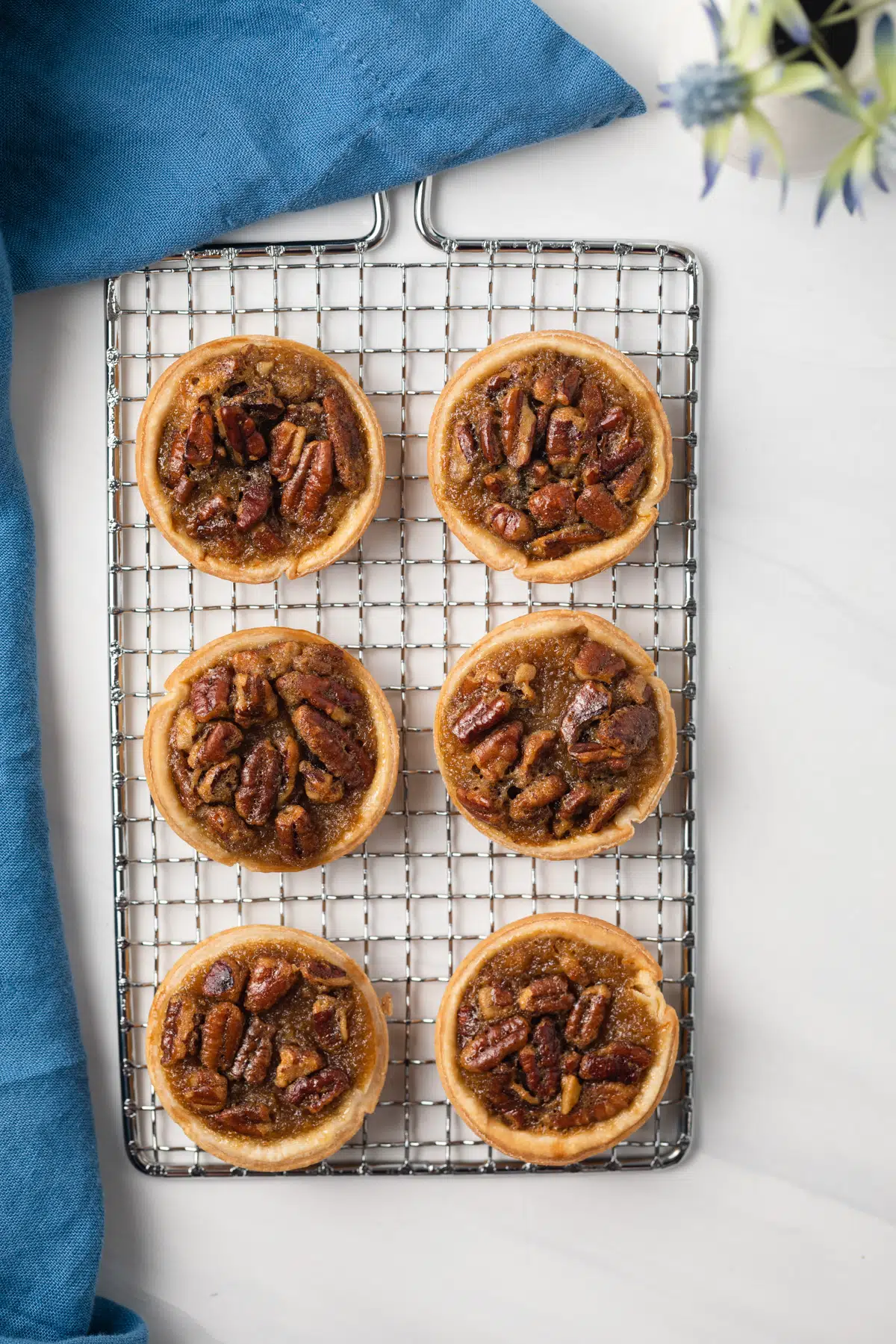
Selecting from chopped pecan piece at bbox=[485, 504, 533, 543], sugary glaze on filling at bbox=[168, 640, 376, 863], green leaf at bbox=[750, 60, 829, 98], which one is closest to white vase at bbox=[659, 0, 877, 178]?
green leaf at bbox=[750, 60, 829, 98]

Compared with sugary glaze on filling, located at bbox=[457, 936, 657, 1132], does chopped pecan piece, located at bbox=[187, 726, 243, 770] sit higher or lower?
higher

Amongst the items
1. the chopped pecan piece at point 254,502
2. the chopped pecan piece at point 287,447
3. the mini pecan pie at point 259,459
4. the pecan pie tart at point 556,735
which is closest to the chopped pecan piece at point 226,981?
the pecan pie tart at point 556,735

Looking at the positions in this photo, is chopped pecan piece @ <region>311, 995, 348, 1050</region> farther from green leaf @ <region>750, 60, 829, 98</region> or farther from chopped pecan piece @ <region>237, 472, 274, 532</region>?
green leaf @ <region>750, 60, 829, 98</region>

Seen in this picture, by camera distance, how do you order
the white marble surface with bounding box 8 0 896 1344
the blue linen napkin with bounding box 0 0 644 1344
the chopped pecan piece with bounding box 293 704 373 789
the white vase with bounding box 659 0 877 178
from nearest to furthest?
1. the white vase with bounding box 659 0 877 178
2. the chopped pecan piece with bounding box 293 704 373 789
3. the blue linen napkin with bounding box 0 0 644 1344
4. the white marble surface with bounding box 8 0 896 1344

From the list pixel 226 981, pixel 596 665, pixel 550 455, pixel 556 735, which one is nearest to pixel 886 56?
pixel 550 455

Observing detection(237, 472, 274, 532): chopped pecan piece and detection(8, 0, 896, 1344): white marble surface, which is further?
detection(8, 0, 896, 1344): white marble surface

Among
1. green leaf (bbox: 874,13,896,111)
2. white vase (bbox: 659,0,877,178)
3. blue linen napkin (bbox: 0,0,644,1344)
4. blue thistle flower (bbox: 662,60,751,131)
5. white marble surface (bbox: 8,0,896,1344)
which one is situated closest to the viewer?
green leaf (bbox: 874,13,896,111)

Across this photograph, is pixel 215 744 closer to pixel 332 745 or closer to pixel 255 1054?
pixel 332 745

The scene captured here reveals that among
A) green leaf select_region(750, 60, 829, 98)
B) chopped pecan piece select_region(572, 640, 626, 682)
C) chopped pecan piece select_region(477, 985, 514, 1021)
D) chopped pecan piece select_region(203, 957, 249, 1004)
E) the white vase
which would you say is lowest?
chopped pecan piece select_region(477, 985, 514, 1021)

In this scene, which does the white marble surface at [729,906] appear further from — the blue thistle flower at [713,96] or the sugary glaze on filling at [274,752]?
the blue thistle flower at [713,96]
